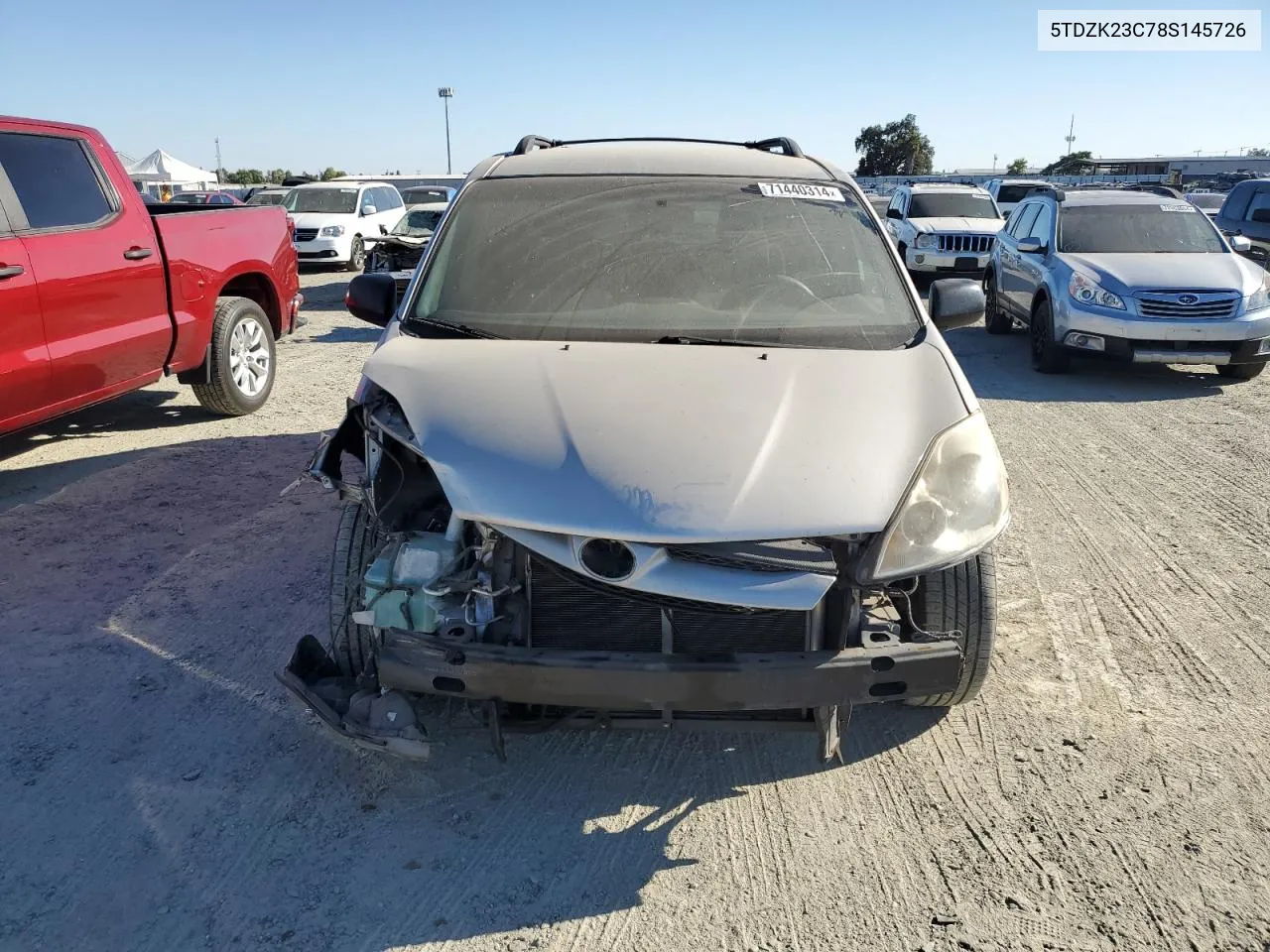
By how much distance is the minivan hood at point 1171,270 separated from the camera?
8594 mm

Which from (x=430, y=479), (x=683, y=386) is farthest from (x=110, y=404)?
(x=683, y=386)

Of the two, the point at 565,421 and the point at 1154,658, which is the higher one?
the point at 565,421

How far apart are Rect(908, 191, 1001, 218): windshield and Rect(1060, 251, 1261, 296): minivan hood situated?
7.61 meters

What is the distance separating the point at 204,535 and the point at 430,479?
2.50 metres

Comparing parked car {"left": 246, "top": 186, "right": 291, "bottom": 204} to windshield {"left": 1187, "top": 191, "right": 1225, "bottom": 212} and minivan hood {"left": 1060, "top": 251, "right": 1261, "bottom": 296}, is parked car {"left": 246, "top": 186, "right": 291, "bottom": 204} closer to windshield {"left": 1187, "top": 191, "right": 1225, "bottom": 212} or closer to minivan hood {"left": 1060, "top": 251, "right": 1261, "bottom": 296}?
minivan hood {"left": 1060, "top": 251, "right": 1261, "bottom": 296}

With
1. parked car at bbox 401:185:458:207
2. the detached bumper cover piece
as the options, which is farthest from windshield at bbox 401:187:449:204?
the detached bumper cover piece

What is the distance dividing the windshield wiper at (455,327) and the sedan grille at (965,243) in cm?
1347

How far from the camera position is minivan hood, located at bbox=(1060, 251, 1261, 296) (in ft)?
28.2

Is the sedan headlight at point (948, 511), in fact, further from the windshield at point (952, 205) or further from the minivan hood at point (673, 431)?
the windshield at point (952, 205)

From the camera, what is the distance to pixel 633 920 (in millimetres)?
2475

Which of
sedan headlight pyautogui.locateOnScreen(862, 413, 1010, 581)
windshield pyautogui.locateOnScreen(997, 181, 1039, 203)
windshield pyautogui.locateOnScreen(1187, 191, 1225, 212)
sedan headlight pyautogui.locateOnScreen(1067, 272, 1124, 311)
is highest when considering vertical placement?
windshield pyautogui.locateOnScreen(997, 181, 1039, 203)

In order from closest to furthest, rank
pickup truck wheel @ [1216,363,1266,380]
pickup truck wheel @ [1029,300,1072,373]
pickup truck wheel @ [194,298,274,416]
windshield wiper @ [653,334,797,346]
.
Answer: windshield wiper @ [653,334,797,346] → pickup truck wheel @ [194,298,274,416] → pickup truck wheel @ [1216,363,1266,380] → pickup truck wheel @ [1029,300,1072,373]

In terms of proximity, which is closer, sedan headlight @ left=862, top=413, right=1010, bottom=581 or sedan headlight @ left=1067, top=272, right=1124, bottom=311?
sedan headlight @ left=862, top=413, right=1010, bottom=581

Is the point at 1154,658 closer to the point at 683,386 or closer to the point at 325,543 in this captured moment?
the point at 683,386
